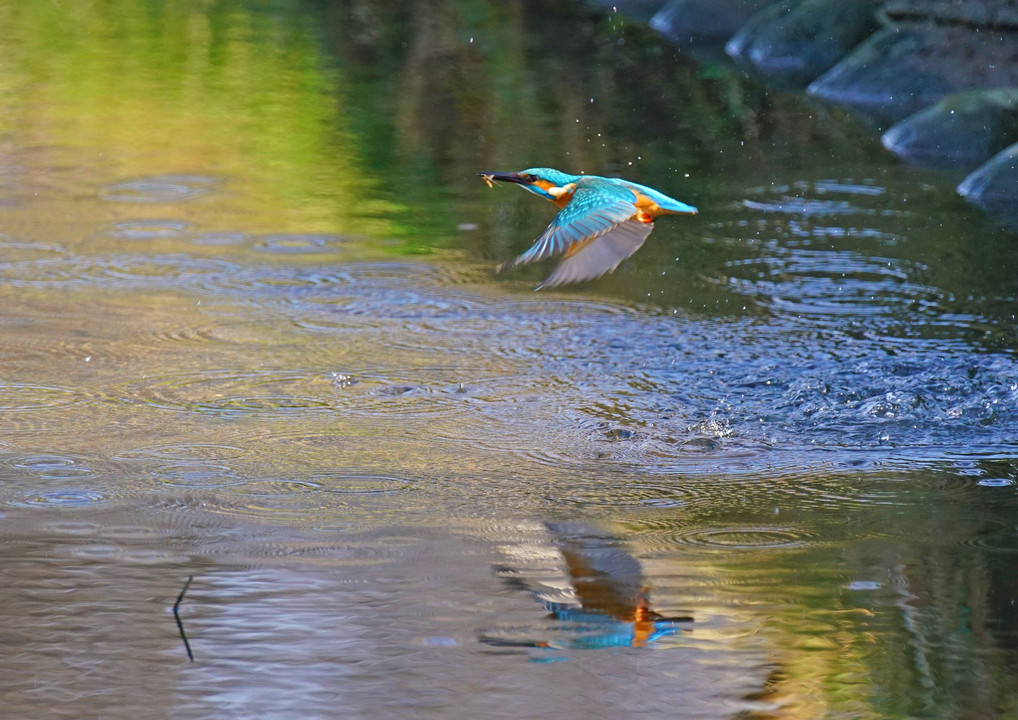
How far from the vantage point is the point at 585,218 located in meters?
3.56

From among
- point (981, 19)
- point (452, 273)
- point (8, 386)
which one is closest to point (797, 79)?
point (981, 19)

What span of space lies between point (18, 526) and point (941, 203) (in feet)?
15.8

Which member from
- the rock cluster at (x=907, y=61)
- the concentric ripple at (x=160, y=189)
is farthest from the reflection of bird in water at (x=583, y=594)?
the rock cluster at (x=907, y=61)

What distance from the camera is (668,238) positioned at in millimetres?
6363

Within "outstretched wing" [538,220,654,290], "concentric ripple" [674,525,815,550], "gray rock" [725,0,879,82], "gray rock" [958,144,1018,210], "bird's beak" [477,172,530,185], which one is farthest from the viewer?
"gray rock" [725,0,879,82]

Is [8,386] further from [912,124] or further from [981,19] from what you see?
[981,19]

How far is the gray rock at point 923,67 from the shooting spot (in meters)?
9.14

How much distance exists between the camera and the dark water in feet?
9.28

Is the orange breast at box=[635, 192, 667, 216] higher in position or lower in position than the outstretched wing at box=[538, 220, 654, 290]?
higher

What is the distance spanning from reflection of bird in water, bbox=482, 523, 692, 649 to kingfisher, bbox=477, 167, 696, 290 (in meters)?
0.61

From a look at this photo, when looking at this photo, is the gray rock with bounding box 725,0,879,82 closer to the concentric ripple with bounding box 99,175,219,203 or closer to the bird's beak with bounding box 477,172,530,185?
the concentric ripple with bounding box 99,175,219,203

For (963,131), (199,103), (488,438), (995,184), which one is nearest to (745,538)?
(488,438)

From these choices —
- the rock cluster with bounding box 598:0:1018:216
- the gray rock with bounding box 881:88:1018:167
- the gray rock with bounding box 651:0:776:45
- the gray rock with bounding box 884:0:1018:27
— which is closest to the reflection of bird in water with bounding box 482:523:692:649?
the rock cluster with bounding box 598:0:1018:216

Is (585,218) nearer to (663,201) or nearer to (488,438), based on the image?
(663,201)
